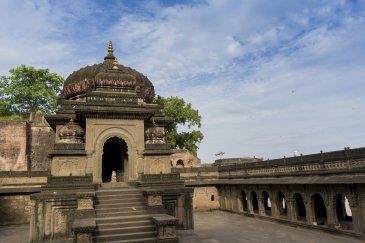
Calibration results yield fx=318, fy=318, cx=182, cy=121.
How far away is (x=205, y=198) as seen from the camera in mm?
27984

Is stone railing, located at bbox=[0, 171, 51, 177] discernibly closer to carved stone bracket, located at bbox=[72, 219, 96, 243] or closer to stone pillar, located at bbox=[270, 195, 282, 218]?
carved stone bracket, located at bbox=[72, 219, 96, 243]

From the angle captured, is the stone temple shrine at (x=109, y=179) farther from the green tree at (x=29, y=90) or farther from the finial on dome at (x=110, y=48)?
the green tree at (x=29, y=90)

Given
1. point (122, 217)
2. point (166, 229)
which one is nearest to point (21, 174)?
point (122, 217)

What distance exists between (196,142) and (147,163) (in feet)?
77.1

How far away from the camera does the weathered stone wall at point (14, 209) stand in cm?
2298

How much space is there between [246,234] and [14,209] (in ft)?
56.8

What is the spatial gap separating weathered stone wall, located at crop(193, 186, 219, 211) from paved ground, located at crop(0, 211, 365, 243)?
22.6 feet

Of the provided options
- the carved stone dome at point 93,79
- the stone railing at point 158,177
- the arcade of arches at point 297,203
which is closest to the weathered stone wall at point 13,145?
the carved stone dome at point 93,79

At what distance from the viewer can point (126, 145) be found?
17.5 meters

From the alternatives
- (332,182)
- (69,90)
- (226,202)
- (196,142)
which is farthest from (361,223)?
(196,142)

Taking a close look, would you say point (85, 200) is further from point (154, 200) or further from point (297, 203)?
point (297, 203)

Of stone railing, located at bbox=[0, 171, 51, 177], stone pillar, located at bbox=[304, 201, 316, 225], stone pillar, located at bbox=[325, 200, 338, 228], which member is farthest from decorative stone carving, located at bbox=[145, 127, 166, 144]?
stone railing, located at bbox=[0, 171, 51, 177]

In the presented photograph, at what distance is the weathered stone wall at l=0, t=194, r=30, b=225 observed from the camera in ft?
75.4

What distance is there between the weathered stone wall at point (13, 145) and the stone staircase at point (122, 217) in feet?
68.7
